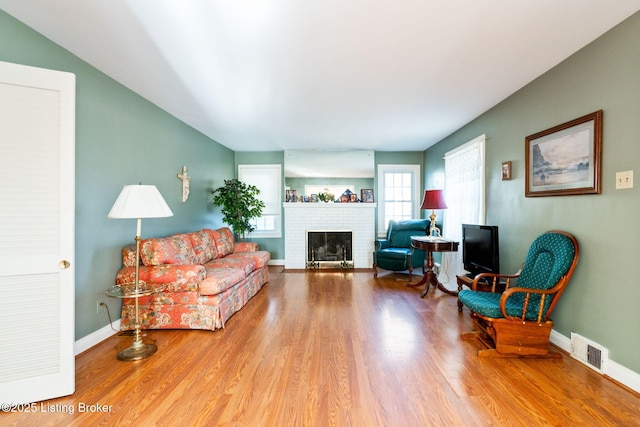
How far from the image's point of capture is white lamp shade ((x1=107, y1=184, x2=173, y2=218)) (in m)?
2.25

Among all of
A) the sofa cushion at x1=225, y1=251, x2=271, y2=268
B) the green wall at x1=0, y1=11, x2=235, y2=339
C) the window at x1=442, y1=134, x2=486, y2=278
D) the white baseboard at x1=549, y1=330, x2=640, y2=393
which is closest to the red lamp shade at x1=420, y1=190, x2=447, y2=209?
the window at x1=442, y1=134, x2=486, y2=278

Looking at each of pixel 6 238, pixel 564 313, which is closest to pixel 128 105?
pixel 6 238

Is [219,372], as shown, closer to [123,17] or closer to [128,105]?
Answer: [123,17]

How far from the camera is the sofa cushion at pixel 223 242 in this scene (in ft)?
14.0

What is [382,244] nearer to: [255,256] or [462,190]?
[462,190]

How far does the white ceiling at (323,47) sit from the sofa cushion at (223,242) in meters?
1.87

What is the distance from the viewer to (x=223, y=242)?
4387mm

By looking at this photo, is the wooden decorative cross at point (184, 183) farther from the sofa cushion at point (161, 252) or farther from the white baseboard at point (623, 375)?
the white baseboard at point (623, 375)

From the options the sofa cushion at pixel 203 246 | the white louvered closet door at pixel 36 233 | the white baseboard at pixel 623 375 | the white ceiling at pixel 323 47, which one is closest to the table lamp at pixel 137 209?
the white louvered closet door at pixel 36 233

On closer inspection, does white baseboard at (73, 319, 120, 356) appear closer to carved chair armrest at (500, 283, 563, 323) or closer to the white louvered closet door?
the white louvered closet door

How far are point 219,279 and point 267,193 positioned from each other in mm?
3436

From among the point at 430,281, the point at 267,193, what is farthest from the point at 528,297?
the point at 267,193

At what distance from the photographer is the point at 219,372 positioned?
2080mm

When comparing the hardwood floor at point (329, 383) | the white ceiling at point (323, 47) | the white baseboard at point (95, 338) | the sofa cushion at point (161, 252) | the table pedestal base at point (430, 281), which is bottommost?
the hardwood floor at point (329, 383)
